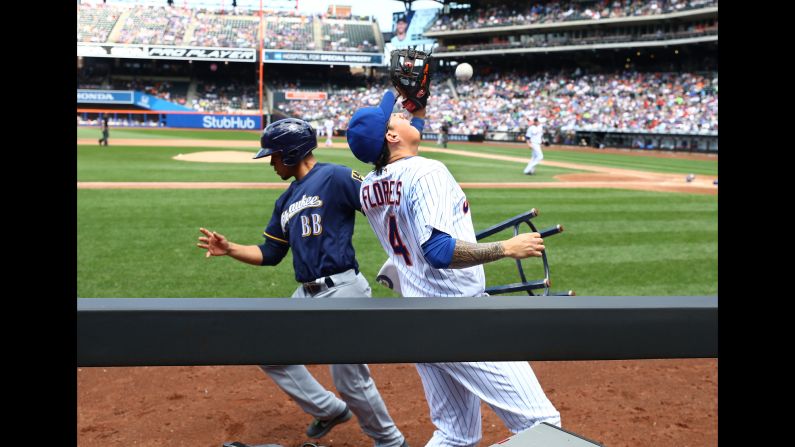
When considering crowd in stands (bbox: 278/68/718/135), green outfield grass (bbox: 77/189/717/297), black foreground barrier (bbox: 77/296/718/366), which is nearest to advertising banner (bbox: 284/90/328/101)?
crowd in stands (bbox: 278/68/718/135)

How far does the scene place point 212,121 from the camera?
47.2 meters

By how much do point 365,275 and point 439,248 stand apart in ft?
16.7

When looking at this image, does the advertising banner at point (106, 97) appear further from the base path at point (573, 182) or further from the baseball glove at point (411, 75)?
the baseball glove at point (411, 75)

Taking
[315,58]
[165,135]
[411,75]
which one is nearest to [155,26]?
[315,58]

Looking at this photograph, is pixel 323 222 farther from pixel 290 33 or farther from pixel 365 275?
pixel 290 33

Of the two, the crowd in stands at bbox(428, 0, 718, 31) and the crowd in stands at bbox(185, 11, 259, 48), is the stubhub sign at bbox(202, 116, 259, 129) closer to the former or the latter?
the crowd in stands at bbox(185, 11, 259, 48)

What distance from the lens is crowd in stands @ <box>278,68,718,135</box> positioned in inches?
1462

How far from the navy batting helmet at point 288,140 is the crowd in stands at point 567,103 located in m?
33.6

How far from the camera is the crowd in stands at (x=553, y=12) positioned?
4325 cm

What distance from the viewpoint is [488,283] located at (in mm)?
7703

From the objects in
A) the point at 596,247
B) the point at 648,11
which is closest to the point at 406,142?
the point at 596,247

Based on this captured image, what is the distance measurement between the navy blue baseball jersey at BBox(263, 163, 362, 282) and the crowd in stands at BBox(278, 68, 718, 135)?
33.6m
